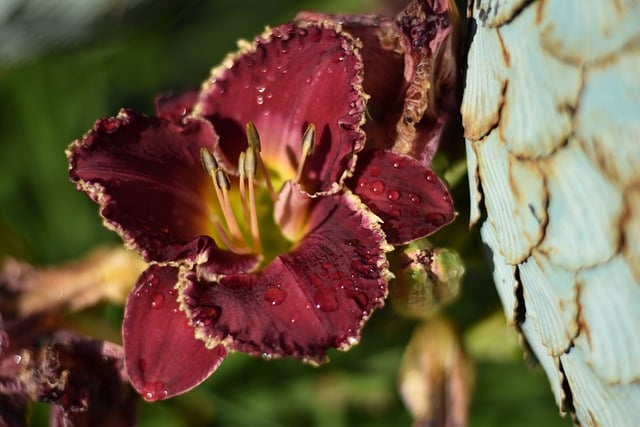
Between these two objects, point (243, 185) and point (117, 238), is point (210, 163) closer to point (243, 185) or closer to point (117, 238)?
point (243, 185)

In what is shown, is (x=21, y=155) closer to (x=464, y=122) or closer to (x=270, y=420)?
(x=270, y=420)

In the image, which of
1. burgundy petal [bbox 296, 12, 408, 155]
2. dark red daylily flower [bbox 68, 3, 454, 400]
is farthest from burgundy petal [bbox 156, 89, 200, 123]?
burgundy petal [bbox 296, 12, 408, 155]

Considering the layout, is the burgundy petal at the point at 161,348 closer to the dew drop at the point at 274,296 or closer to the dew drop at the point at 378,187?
the dew drop at the point at 274,296

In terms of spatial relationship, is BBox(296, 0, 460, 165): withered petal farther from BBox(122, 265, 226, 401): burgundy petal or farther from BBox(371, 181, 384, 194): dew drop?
BBox(122, 265, 226, 401): burgundy petal

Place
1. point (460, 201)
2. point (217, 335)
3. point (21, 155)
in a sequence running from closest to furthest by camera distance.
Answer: point (217, 335)
point (460, 201)
point (21, 155)

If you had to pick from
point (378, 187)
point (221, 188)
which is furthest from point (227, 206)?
point (378, 187)

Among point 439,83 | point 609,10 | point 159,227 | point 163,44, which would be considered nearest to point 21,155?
point 163,44
